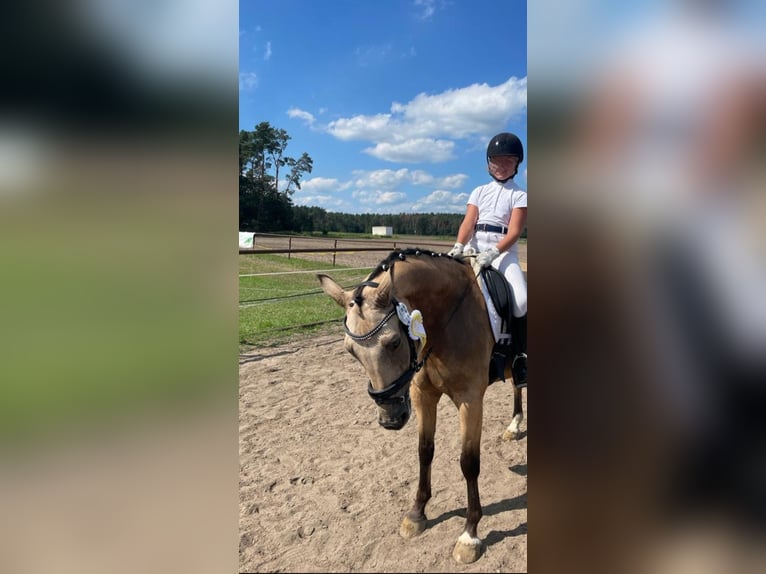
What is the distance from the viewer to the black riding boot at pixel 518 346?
2779mm

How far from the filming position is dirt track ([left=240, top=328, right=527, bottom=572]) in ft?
8.01

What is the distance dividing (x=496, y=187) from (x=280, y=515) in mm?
2806

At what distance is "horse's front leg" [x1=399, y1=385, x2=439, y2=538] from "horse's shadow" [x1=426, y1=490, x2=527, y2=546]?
11 centimetres

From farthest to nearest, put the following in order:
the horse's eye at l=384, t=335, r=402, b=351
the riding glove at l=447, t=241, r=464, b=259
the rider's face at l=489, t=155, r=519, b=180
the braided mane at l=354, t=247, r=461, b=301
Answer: the rider's face at l=489, t=155, r=519, b=180
the riding glove at l=447, t=241, r=464, b=259
the braided mane at l=354, t=247, r=461, b=301
the horse's eye at l=384, t=335, r=402, b=351

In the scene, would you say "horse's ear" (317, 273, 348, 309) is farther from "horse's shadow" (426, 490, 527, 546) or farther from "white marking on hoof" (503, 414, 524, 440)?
"white marking on hoof" (503, 414, 524, 440)

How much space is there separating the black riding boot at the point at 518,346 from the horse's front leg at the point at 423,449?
0.61 meters

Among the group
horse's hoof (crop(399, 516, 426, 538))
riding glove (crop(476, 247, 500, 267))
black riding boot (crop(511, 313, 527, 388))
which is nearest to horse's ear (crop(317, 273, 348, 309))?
riding glove (crop(476, 247, 500, 267))

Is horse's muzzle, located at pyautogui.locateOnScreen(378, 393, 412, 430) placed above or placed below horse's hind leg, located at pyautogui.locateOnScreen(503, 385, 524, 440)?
above

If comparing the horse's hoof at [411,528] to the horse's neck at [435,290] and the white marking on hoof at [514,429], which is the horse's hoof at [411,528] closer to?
the horse's neck at [435,290]

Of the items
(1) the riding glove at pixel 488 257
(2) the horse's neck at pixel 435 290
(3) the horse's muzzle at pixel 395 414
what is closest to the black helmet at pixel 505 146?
(1) the riding glove at pixel 488 257

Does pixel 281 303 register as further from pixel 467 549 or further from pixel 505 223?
pixel 467 549
